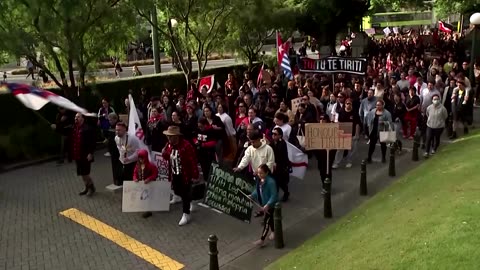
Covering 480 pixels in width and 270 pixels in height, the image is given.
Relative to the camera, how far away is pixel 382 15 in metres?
58.2

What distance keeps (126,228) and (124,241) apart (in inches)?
22.9

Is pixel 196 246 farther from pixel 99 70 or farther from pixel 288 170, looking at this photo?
pixel 99 70

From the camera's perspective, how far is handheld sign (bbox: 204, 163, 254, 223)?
8.33m

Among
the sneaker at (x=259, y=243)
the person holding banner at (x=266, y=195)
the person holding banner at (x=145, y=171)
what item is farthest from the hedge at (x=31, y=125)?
the sneaker at (x=259, y=243)

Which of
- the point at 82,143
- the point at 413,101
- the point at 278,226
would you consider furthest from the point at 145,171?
the point at 413,101

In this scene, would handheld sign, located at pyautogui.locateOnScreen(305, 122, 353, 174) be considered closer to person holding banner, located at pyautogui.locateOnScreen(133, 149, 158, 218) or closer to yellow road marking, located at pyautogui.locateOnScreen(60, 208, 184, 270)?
person holding banner, located at pyautogui.locateOnScreen(133, 149, 158, 218)

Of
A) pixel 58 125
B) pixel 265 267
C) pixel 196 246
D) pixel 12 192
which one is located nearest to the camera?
pixel 265 267

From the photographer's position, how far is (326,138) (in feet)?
34.0

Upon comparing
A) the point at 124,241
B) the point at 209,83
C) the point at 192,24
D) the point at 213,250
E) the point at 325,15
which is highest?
the point at 325,15

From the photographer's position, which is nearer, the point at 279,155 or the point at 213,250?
the point at 213,250

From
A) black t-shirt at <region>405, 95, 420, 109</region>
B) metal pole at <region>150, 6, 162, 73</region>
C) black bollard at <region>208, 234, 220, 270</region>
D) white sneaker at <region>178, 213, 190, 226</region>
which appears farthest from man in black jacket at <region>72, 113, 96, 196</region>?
black t-shirt at <region>405, 95, 420, 109</region>

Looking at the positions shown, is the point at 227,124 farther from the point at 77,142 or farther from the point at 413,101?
the point at 413,101

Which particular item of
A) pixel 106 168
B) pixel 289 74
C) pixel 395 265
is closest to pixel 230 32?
pixel 289 74

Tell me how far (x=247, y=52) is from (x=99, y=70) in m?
9.51
